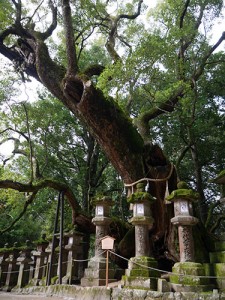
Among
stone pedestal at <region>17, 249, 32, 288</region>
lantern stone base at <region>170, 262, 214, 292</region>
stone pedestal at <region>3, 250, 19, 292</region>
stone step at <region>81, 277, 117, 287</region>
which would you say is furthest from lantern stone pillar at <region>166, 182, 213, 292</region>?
stone pedestal at <region>3, 250, 19, 292</region>

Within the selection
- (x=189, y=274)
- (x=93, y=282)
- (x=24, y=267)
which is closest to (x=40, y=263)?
(x=24, y=267)

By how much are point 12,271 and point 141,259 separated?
5.72 m

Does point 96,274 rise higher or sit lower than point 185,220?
lower

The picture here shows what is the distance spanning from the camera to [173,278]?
466cm

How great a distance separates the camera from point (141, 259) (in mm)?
5066

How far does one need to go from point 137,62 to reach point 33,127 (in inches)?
251

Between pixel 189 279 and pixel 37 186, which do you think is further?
pixel 37 186

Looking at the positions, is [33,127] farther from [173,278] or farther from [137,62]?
[173,278]

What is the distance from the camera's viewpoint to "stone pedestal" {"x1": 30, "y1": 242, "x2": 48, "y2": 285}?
7791mm

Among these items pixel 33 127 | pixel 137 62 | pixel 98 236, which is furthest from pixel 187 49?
pixel 98 236

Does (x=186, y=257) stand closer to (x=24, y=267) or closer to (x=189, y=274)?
(x=189, y=274)

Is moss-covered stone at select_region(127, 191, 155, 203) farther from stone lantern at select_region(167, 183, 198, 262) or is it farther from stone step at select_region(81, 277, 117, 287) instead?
stone step at select_region(81, 277, 117, 287)

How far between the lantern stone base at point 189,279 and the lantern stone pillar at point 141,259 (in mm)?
400

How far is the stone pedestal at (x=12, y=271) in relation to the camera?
8.58m
